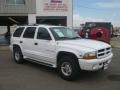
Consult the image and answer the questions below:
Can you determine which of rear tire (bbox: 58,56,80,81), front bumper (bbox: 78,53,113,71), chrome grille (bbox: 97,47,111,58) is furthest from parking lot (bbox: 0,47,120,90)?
chrome grille (bbox: 97,47,111,58)

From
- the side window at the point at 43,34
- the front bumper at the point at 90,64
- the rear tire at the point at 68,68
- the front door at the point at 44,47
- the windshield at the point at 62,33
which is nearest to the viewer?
the front bumper at the point at 90,64

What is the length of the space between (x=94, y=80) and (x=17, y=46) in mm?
4334

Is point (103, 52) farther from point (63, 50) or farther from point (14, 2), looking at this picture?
point (14, 2)

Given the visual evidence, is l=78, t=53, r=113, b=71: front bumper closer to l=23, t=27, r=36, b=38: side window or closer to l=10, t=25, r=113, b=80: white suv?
l=10, t=25, r=113, b=80: white suv

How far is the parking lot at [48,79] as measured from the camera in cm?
721

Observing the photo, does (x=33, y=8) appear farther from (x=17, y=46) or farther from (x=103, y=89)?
(x=103, y=89)

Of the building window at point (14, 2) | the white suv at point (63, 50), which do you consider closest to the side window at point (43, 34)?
the white suv at point (63, 50)

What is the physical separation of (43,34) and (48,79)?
1.87m

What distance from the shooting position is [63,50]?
26.1ft

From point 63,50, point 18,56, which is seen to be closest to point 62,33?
point 63,50

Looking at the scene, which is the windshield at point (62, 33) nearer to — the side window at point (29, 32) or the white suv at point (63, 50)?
the white suv at point (63, 50)

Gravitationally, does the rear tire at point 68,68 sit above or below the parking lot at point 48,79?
above

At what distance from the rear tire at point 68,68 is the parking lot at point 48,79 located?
18 cm

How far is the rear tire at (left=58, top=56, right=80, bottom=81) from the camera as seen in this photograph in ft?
25.1
